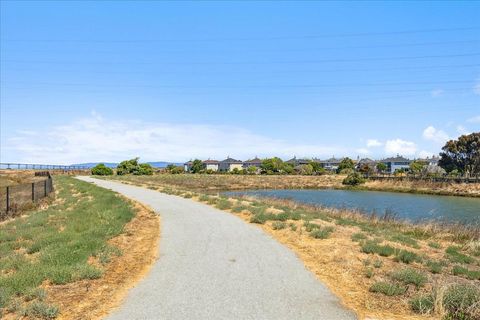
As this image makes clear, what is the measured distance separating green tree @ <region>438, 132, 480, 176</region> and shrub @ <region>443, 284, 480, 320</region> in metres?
93.0

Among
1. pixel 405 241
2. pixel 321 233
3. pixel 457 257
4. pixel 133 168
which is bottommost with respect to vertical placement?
pixel 457 257

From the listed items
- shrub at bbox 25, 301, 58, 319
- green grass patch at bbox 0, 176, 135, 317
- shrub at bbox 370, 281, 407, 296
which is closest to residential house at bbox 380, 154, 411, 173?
green grass patch at bbox 0, 176, 135, 317

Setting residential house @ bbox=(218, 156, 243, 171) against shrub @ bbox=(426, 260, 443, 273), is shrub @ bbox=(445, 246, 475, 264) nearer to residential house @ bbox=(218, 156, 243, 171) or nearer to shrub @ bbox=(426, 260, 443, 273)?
shrub @ bbox=(426, 260, 443, 273)

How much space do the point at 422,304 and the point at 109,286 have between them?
5.68 meters

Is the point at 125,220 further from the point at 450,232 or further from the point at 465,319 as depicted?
the point at 450,232

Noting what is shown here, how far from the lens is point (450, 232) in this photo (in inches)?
626

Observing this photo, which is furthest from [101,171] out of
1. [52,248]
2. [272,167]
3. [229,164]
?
[229,164]

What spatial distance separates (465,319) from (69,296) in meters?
6.54

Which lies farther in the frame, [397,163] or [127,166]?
[397,163]

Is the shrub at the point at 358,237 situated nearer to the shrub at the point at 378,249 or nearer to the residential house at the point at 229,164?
the shrub at the point at 378,249

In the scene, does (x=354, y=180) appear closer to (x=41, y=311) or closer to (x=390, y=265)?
(x=390, y=265)

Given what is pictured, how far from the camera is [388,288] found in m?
6.97

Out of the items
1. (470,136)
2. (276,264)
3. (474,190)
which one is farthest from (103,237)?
(470,136)

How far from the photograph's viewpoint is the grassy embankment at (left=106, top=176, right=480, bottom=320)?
6.07 meters
